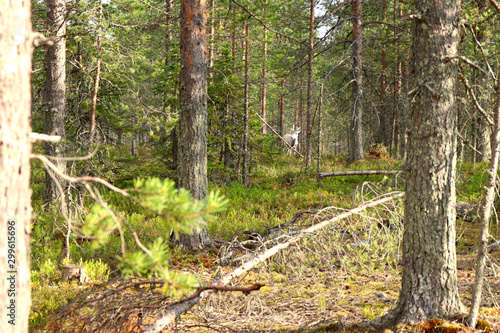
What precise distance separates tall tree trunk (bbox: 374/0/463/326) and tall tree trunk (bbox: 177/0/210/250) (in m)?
4.68

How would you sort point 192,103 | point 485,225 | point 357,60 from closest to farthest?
point 485,225, point 192,103, point 357,60

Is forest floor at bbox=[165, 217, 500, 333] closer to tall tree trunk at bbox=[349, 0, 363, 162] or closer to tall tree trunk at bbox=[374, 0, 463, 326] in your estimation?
tall tree trunk at bbox=[374, 0, 463, 326]

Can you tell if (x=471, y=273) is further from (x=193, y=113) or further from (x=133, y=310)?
(x=193, y=113)

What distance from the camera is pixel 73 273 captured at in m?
5.91

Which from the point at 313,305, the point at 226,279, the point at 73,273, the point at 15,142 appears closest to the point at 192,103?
the point at 73,273

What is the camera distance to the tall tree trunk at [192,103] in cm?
737

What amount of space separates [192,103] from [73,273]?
12.5 feet

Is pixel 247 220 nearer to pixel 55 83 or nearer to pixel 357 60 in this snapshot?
pixel 55 83

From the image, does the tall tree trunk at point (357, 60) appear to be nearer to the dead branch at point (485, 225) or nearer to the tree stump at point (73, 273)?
the dead branch at point (485, 225)

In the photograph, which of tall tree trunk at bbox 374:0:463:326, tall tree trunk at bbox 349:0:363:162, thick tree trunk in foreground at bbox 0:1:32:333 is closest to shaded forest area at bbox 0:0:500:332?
tall tree trunk at bbox 374:0:463:326

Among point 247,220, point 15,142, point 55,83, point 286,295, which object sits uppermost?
point 55,83

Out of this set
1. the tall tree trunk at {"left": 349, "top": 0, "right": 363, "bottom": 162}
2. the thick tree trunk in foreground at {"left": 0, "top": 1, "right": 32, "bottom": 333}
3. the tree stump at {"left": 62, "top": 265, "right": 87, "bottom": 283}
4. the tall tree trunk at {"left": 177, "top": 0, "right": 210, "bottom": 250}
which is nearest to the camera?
the thick tree trunk in foreground at {"left": 0, "top": 1, "right": 32, "bottom": 333}

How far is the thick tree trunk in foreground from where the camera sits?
1731 millimetres

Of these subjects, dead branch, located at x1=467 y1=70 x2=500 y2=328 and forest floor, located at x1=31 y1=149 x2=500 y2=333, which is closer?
dead branch, located at x1=467 y1=70 x2=500 y2=328
